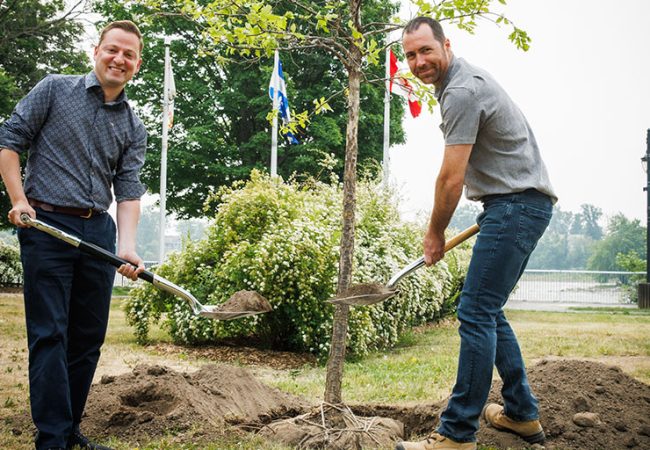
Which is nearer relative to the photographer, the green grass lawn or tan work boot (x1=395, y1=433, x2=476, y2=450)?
tan work boot (x1=395, y1=433, x2=476, y2=450)

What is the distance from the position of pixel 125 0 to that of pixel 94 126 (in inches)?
108

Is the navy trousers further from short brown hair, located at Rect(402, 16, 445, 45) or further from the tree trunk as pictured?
short brown hair, located at Rect(402, 16, 445, 45)

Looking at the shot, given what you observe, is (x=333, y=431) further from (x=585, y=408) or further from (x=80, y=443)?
(x=585, y=408)

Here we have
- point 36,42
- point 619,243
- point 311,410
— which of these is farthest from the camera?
point 619,243

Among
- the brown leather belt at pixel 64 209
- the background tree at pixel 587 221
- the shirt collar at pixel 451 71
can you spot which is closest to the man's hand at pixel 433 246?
the shirt collar at pixel 451 71

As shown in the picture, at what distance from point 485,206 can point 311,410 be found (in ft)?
6.23

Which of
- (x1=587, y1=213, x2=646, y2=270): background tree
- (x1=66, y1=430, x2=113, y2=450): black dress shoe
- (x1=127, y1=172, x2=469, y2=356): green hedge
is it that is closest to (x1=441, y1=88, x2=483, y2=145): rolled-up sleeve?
(x1=66, y1=430, x2=113, y2=450): black dress shoe

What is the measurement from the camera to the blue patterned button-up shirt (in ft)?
11.5

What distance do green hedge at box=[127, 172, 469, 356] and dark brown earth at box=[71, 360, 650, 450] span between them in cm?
246

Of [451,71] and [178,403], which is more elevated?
[451,71]

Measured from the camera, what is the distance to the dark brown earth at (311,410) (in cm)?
409

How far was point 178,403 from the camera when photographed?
179 inches

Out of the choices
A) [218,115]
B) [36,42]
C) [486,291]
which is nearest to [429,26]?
[486,291]

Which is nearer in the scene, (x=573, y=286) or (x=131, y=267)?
(x=131, y=267)
